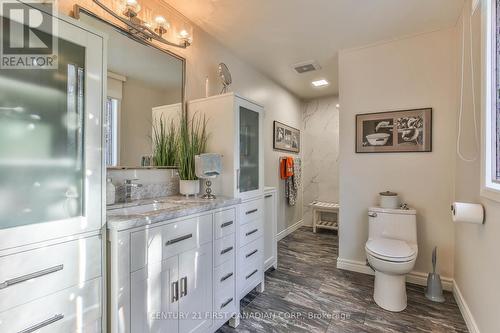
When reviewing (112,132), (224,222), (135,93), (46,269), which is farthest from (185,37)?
(46,269)

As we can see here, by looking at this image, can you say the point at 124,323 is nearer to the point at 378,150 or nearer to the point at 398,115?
the point at 378,150

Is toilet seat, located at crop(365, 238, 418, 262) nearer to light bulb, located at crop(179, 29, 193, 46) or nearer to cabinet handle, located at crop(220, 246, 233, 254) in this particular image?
cabinet handle, located at crop(220, 246, 233, 254)

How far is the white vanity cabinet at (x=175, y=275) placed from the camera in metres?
1.13

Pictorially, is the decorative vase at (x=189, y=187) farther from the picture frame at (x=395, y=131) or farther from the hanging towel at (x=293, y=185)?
the hanging towel at (x=293, y=185)

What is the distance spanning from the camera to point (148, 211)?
4.71ft

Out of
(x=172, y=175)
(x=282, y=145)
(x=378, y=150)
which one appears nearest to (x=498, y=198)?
(x=378, y=150)

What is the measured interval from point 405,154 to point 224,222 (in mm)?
2037

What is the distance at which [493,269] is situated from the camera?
1.37 meters

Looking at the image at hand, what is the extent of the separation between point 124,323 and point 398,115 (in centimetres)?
287

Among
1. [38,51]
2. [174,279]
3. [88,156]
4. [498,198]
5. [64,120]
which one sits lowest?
[174,279]

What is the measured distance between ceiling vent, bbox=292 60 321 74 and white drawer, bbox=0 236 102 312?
291cm

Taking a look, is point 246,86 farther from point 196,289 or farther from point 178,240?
point 196,289

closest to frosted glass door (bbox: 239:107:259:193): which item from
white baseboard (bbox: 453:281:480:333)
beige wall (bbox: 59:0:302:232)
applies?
beige wall (bbox: 59:0:302:232)

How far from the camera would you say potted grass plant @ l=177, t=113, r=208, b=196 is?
194cm
